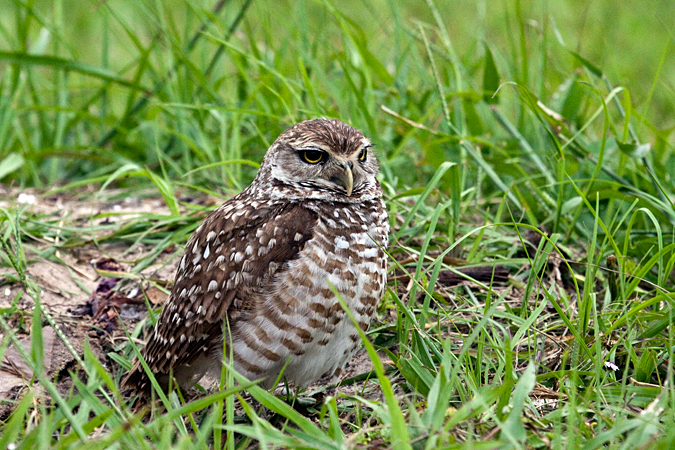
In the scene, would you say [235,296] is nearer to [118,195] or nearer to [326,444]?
[326,444]

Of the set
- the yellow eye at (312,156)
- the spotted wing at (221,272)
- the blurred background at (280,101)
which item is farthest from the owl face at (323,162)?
the blurred background at (280,101)

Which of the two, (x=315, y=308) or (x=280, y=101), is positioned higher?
(x=280, y=101)

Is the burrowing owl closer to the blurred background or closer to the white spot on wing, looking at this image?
the white spot on wing

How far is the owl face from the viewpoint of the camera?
3.18m

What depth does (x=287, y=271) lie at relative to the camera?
2949mm

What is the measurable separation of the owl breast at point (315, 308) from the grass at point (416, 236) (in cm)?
16

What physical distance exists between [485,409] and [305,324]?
0.88 meters

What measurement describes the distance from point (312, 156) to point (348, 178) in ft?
0.66

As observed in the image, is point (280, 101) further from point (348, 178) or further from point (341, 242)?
point (341, 242)

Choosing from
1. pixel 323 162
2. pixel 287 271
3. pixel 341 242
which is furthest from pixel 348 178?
pixel 287 271

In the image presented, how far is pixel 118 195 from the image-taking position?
4859 millimetres

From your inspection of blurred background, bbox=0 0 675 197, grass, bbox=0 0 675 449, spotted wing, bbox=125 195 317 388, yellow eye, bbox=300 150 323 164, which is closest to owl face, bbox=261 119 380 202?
yellow eye, bbox=300 150 323 164

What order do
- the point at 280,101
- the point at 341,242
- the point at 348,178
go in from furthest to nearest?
1. the point at 280,101
2. the point at 348,178
3. the point at 341,242

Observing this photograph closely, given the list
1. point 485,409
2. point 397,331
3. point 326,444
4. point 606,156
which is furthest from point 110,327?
point 606,156
